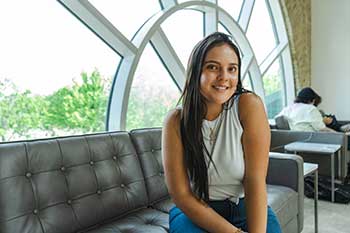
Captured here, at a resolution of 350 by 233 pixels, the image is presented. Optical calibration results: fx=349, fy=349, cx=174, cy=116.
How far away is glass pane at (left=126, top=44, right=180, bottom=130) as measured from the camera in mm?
3270

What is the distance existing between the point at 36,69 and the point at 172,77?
5.38ft

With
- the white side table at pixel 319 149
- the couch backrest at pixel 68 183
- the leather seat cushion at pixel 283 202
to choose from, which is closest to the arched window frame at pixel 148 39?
the couch backrest at pixel 68 183

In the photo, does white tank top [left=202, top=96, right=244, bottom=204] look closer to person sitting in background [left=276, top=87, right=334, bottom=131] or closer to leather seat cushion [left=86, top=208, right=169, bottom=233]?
leather seat cushion [left=86, top=208, right=169, bottom=233]

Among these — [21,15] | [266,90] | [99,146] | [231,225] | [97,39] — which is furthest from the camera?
[266,90]

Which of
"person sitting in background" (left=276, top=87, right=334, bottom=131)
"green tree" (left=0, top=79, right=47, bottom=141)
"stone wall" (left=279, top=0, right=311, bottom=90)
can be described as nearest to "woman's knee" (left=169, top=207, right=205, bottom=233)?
"green tree" (left=0, top=79, right=47, bottom=141)

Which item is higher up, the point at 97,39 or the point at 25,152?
the point at 97,39

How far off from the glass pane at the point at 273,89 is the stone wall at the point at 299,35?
30 centimetres

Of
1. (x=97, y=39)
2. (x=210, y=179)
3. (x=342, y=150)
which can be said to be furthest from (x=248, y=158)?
(x=342, y=150)

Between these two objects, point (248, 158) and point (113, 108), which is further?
point (113, 108)

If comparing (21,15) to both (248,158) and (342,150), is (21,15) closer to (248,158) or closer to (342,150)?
(248,158)

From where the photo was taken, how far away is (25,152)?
181cm

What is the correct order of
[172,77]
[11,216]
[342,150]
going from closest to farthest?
1. [11,216]
2. [172,77]
3. [342,150]

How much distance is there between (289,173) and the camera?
269cm

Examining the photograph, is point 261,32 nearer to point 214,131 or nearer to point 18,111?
point 18,111
